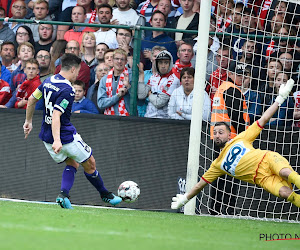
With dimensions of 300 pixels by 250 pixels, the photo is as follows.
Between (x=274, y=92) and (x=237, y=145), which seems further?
(x=274, y=92)

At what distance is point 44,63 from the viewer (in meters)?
10.9

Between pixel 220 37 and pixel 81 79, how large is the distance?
2.33 metres

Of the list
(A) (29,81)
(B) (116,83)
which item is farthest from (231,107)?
(A) (29,81)

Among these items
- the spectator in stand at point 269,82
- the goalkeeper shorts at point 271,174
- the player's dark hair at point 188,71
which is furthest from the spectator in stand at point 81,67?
the goalkeeper shorts at point 271,174

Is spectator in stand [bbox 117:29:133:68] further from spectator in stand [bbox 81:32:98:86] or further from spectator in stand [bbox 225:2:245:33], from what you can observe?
spectator in stand [bbox 225:2:245:33]

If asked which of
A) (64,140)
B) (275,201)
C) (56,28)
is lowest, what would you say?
(275,201)

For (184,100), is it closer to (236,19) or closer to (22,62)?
(236,19)

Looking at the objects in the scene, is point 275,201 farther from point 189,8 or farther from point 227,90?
point 189,8

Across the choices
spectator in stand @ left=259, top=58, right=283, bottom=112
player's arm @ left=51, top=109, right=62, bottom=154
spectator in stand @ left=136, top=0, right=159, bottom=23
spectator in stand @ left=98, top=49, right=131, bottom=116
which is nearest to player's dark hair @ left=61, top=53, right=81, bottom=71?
player's arm @ left=51, top=109, right=62, bottom=154

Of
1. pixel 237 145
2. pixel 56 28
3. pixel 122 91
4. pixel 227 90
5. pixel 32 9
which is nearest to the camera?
pixel 237 145

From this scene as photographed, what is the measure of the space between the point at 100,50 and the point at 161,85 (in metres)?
1.23

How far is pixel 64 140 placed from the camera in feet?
27.1

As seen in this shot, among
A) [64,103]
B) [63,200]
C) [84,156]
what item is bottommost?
[63,200]

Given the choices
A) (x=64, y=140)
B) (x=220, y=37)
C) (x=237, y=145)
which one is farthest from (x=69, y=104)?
(x=220, y=37)
